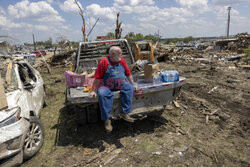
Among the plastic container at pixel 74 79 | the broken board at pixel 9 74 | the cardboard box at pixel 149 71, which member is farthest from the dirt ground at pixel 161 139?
the broken board at pixel 9 74

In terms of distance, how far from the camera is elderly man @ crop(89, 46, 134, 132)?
353 centimetres

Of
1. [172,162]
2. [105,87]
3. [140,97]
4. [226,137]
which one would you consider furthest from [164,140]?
[105,87]

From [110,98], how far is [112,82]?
0.40m

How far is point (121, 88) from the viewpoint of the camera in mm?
3740

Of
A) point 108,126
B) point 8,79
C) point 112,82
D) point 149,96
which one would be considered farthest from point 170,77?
point 8,79

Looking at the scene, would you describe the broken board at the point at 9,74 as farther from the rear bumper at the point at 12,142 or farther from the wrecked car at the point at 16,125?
Answer: the rear bumper at the point at 12,142

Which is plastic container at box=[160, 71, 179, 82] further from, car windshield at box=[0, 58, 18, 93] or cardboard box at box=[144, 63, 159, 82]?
car windshield at box=[0, 58, 18, 93]

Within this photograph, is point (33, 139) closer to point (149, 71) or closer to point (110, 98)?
point (110, 98)

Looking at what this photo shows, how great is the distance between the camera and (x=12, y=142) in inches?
112

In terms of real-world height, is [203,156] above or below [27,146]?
below

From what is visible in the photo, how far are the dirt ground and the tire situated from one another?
0.15 m

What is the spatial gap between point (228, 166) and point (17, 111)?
375cm

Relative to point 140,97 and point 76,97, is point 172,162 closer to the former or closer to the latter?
point 140,97

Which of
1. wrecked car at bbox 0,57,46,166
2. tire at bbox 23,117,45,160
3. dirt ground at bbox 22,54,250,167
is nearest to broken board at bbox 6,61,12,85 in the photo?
wrecked car at bbox 0,57,46,166
